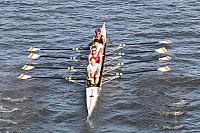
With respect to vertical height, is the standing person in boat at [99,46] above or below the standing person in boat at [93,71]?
above

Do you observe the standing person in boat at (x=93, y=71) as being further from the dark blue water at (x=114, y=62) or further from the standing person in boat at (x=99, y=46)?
the standing person in boat at (x=99, y=46)

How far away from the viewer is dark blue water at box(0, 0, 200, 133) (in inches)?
979

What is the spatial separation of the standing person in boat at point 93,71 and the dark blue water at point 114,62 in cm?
114

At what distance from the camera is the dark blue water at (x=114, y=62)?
2488 cm

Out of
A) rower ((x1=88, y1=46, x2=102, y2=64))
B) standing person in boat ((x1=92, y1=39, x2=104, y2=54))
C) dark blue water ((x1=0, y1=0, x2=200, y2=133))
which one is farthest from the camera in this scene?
standing person in boat ((x1=92, y1=39, x2=104, y2=54))

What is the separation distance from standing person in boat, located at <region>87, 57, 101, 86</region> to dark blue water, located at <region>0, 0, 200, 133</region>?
1135 mm

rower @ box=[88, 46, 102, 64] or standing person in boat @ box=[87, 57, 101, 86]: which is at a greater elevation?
rower @ box=[88, 46, 102, 64]

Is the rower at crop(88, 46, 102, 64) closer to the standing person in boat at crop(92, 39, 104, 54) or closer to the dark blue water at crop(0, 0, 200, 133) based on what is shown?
the standing person in boat at crop(92, 39, 104, 54)

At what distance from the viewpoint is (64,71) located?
31438mm

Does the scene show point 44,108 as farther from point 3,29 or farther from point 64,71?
point 3,29

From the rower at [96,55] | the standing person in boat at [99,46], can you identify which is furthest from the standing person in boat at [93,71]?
the standing person in boat at [99,46]

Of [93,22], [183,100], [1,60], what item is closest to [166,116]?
[183,100]

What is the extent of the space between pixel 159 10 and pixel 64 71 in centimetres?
1540

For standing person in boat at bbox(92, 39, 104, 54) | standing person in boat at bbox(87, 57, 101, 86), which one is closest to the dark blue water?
standing person in boat at bbox(87, 57, 101, 86)
